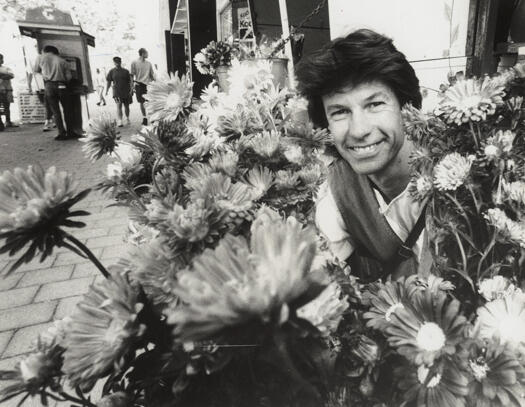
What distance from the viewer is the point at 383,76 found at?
49.2 inches

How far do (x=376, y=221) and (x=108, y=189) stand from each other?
90 cm

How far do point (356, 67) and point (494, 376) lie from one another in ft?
3.09

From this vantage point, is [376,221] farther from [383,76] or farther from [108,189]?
[108,189]

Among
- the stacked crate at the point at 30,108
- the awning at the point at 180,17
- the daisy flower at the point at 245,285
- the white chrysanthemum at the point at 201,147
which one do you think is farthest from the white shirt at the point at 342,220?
the stacked crate at the point at 30,108

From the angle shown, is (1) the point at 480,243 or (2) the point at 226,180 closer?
(2) the point at 226,180

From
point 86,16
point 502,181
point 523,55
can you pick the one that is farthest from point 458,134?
point 86,16

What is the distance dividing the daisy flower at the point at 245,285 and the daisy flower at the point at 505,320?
0.39m

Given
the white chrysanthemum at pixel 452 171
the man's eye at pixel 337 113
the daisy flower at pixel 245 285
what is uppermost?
the man's eye at pixel 337 113

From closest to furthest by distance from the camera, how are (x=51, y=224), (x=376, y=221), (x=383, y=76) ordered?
(x=51, y=224)
(x=383, y=76)
(x=376, y=221)

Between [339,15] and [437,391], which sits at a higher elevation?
[339,15]

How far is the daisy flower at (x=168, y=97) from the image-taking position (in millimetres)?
814

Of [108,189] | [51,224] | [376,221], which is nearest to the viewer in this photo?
[51,224]

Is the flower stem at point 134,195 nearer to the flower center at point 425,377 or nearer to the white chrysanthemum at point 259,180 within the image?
the white chrysanthemum at point 259,180

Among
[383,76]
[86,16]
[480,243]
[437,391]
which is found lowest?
[437,391]
